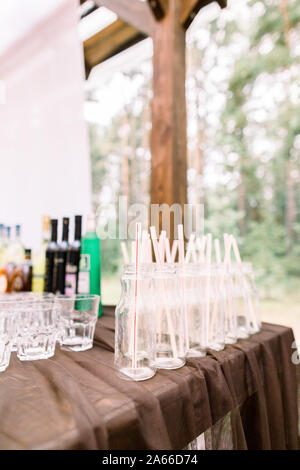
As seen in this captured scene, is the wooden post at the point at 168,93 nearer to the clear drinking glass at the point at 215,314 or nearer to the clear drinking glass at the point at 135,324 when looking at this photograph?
the clear drinking glass at the point at 215,314

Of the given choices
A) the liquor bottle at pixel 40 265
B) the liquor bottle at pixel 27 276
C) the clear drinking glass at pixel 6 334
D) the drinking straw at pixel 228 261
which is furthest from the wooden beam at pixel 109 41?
the clear drinking glass at pixel 6 334

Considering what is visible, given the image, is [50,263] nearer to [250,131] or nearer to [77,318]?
[77,318]

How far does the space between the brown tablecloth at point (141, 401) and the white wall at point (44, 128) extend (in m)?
1.07

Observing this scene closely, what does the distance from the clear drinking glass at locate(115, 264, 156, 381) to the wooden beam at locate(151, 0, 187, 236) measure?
920 mm

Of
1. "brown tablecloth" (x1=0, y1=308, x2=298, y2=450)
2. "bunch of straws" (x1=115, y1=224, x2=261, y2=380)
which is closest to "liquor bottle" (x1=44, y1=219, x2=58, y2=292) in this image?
"brown tablecloth" (x1=0, y1=308, x2=298, y2=450)

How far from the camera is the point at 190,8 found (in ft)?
5.20

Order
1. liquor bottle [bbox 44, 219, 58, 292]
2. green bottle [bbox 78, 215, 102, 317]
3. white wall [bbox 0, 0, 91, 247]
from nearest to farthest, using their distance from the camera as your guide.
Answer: green bottle [bbox 78, 215, 102, 317]
liquor bottle [bbox 44, 219, 58, 292]
white wall [bbox 0, 0, 91, 247]

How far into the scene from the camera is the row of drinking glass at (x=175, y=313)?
0.63m

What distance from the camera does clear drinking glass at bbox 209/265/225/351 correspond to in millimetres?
781

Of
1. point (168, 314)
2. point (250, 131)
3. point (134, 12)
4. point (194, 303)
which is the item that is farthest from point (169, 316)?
point (250, 131)

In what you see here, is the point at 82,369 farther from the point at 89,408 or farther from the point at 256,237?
the point at 256,237

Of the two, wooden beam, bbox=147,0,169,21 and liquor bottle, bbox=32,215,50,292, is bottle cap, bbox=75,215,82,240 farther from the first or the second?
wooden beam, bbox=147,0,169,21

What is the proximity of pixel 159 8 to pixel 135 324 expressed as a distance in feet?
5.63
